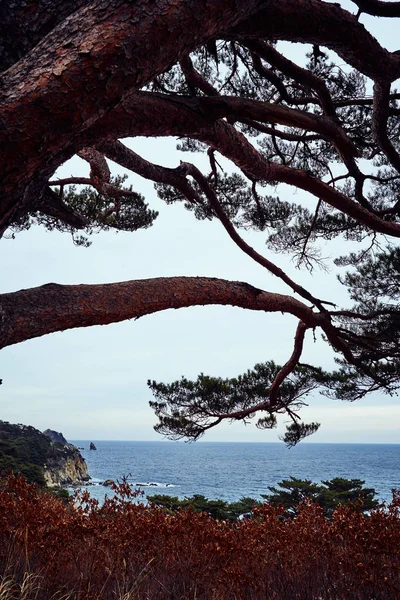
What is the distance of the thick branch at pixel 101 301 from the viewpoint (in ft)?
9.47

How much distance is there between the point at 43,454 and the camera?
2817cm

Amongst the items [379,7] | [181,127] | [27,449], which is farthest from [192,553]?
[27,449]

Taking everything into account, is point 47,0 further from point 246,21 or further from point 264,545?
point 264,545

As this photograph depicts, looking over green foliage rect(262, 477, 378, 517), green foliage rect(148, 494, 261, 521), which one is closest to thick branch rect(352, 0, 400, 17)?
green foliage rect(148, 494, 261, 521)

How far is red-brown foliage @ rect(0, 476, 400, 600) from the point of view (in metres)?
3.49

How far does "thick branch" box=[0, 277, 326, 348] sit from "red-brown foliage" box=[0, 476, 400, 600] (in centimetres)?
169

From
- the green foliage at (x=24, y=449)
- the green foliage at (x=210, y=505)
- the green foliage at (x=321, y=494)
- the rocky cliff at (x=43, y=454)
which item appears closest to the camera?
the green foliage at (x=210, y=505)

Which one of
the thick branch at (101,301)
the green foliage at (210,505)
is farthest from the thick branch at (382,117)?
the green foliage at (210,505)

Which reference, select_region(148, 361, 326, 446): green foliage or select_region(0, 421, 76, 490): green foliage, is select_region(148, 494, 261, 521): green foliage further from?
select_region(0, 421, 76, 490): green foliage

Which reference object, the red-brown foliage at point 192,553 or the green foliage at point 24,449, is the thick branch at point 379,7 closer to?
the red-brown foliage at point 192,553

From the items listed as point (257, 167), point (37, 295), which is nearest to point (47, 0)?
point (37, 295)

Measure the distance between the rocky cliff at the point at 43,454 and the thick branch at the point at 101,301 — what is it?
16919 mm

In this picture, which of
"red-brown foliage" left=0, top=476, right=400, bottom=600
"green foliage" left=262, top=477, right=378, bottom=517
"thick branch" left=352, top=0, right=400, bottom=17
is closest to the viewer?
"red-brown foliage" left=0, top=476, right=400, bottom=600

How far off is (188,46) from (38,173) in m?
0.90
